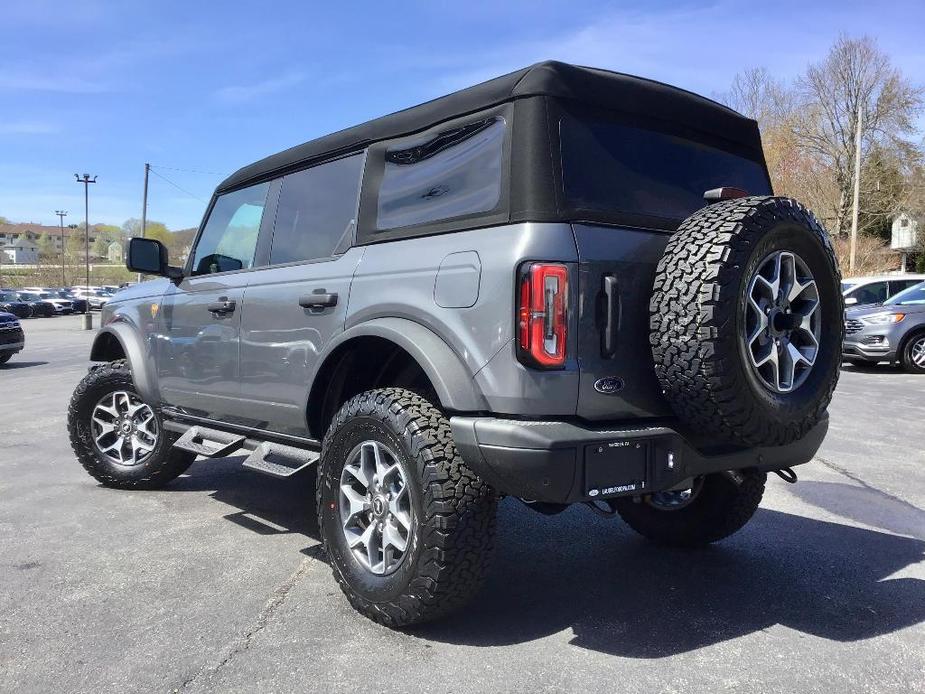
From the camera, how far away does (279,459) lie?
3.79 meters

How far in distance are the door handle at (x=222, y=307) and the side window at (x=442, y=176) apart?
3.88 ft

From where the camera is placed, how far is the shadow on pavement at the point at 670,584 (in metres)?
3.06

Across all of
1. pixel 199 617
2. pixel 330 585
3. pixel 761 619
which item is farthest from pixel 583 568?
pixel 199 617

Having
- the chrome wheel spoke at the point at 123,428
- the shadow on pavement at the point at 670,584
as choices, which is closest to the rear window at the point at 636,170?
the shadow on pavement at the point at 670,584

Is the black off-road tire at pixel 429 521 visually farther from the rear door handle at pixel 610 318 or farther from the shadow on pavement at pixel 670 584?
the rear door handle at pixel 610 318

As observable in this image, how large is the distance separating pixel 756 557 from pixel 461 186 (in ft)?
8.21

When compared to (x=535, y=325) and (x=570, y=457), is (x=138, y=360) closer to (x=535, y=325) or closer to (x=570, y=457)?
(x=535, y=325)

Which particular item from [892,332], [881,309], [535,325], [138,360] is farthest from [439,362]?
[881,309]

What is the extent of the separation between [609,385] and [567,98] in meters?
1.11

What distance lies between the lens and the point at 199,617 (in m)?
3.19

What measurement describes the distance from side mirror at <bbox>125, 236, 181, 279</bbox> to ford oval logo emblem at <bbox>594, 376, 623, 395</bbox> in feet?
10.4

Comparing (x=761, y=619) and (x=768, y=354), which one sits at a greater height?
(x=768, y=354)

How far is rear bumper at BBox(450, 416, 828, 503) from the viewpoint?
2592 millimetres

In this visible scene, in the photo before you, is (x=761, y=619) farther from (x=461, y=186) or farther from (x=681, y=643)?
(x=461, y=186)
